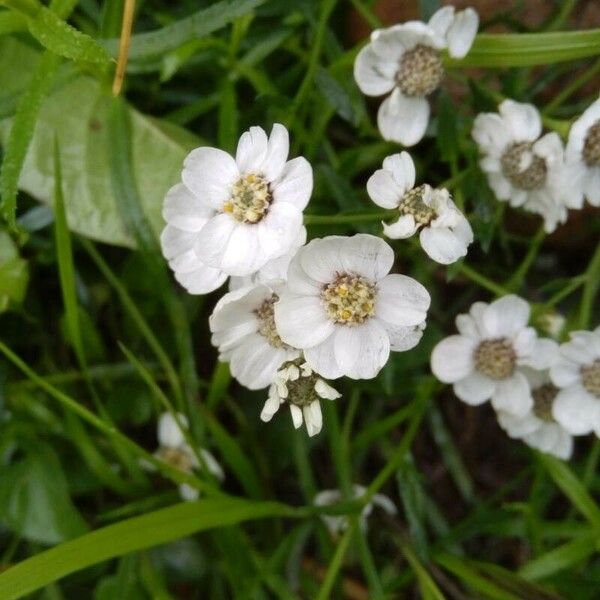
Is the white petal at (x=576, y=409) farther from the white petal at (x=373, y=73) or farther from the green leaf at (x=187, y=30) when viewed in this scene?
the green leaf at (x=187, y=30)

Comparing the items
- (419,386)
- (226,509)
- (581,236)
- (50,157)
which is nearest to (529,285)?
(581,236)

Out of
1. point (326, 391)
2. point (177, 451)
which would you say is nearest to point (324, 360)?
point (326, 391)

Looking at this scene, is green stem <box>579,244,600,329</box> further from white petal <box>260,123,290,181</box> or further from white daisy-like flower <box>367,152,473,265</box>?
white petal <box>260,123,290,181</box>

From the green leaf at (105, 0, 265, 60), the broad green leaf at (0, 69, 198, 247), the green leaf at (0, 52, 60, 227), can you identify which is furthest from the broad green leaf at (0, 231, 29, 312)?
the green leaf at (105, 0, 265, 60)

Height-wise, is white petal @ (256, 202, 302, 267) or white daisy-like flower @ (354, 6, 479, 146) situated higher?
white daisy-like flower @ (354, 6, 479, 146)

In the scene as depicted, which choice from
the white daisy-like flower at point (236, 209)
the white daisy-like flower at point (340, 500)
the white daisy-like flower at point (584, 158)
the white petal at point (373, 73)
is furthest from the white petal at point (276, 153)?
the white daisy-like flower at point (340, 500)

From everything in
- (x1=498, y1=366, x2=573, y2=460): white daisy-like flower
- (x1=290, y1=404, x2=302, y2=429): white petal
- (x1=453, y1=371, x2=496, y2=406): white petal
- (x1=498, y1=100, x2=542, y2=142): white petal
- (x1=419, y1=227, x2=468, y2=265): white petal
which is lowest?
(x1=498, y1=366, x2=573, y2=460): white daisy-like flower
